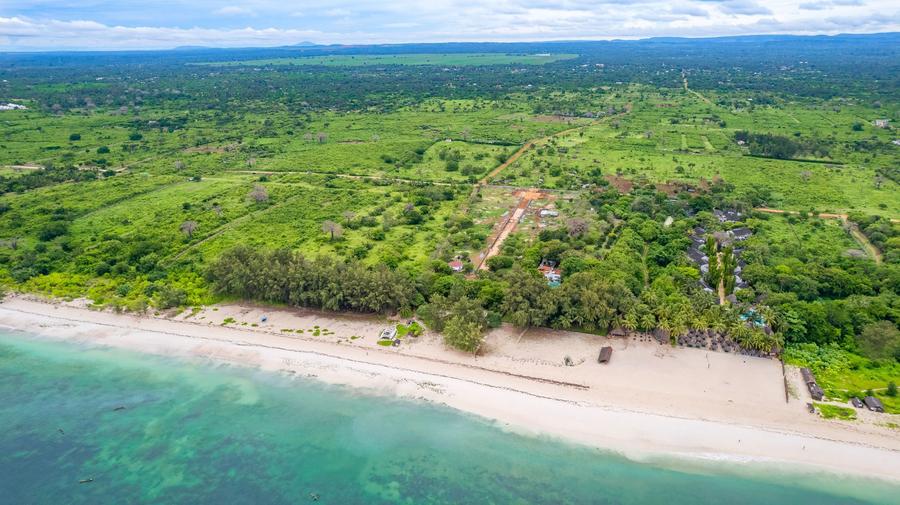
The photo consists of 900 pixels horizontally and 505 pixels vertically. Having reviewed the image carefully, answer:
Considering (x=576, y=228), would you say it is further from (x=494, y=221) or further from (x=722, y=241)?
(x=722, y=241)

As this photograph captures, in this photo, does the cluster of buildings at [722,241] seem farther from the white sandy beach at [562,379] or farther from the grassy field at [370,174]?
the white sandy beach at [562,379]

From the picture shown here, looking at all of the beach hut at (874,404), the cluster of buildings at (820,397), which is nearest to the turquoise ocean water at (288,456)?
the beach hut at (874,404)

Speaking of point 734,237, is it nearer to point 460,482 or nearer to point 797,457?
point 797,457

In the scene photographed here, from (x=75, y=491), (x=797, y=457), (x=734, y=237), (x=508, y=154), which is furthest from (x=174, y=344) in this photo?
(x=508, y=154)

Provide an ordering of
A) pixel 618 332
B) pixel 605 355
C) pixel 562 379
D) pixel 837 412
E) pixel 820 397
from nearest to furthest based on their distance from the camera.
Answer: pixel 837 412 < pixel 820 397 < pixel 562 379 < pixel 605 355 < pixel 618 332

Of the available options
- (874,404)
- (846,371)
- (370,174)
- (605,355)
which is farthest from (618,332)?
(370,174)
